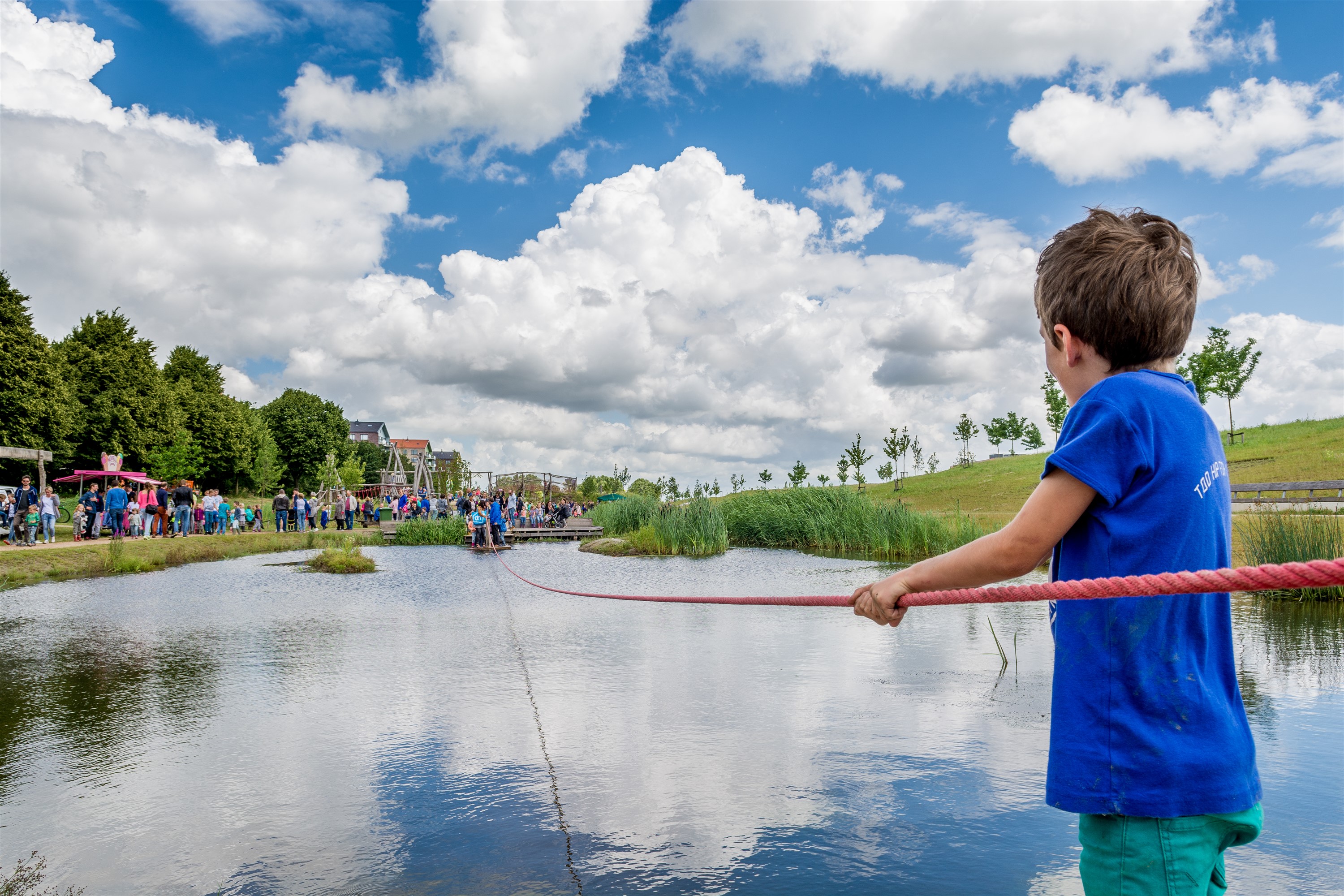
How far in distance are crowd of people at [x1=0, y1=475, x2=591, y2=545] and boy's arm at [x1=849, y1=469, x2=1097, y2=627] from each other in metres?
24.5

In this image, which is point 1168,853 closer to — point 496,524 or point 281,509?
point 496,524

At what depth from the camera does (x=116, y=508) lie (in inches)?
888

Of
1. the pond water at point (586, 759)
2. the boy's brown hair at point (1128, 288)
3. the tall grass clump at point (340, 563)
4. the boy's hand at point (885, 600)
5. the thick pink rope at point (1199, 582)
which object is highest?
the boy's brown hair at point (1128, 288)

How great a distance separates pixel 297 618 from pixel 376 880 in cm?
852

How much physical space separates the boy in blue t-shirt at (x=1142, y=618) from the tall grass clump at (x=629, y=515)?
25677mm

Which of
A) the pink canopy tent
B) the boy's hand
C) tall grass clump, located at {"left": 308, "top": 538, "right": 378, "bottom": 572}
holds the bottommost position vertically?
tall grass clump, located at {"left": 308, "top": 538, "right": 378, "bottom": 572}

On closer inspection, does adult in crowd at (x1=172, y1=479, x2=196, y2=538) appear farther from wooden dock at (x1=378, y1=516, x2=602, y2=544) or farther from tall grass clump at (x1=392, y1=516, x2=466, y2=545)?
wooden dock at (x1=378, y1=516, x2=602, y2=544)

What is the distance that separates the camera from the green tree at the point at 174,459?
45.9m

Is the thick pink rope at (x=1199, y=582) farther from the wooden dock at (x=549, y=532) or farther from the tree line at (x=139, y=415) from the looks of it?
the tree line at (x=139, y=415)

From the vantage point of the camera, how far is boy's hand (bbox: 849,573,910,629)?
64.4 inches

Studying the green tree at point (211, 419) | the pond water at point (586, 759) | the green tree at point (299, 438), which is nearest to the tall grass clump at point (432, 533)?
the pond water at point (586, 759)

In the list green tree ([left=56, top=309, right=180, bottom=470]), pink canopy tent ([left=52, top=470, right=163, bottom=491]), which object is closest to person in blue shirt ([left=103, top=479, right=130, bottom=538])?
pink canopy tent ([left=52, top=470, right=163, bottom=491])

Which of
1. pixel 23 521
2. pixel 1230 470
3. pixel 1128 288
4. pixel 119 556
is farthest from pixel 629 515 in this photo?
pixel 1230 470

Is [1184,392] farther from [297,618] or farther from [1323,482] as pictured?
[1323,482]
